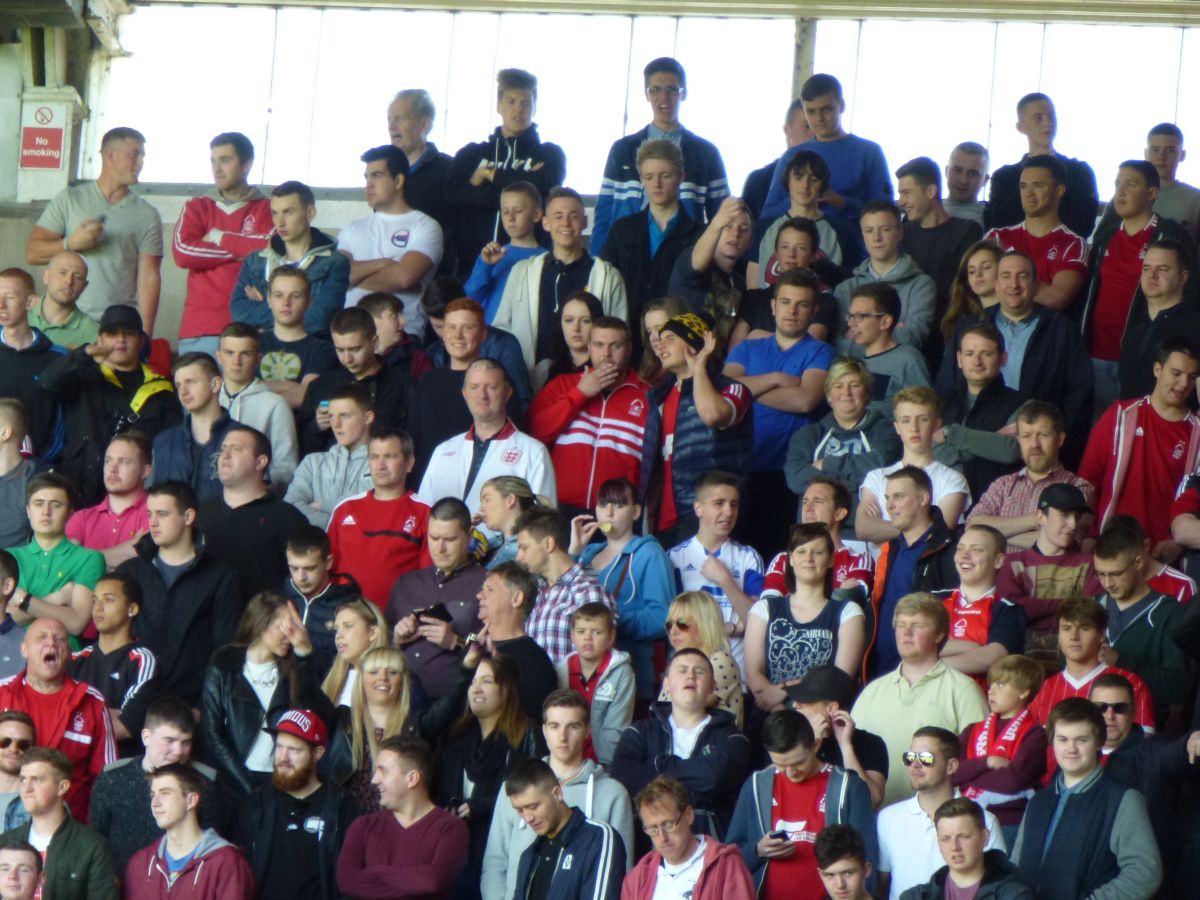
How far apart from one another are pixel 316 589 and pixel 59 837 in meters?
1.56

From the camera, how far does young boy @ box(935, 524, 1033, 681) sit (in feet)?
25.1

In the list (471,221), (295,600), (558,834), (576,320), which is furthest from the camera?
(471,221)

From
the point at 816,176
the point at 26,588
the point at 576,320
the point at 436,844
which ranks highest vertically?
the point at 816,176

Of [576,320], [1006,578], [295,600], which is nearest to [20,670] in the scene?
[295,600]

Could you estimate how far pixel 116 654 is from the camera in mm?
8062

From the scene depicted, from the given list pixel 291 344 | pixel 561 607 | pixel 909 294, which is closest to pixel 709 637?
pixel 561 607

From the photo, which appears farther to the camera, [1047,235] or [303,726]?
[1047,235]

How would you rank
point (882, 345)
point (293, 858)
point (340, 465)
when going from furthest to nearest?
point (882, 345) < point (340, 465) < point (293, 858)

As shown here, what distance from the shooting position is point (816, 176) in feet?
33.7

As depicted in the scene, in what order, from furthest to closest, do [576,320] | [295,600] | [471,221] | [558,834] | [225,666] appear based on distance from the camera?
[471,221] < [576,320] < [295,600] < [225,666] < [558,834]

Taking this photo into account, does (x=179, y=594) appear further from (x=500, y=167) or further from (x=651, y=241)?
(x=500, y=167)

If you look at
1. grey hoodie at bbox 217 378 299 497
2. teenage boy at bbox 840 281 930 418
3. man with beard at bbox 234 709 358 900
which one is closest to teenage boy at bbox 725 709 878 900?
man with beard at bbox 234 709 358 900

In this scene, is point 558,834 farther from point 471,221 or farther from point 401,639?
point 471,221

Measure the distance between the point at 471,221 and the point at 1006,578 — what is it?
14.1 ft
